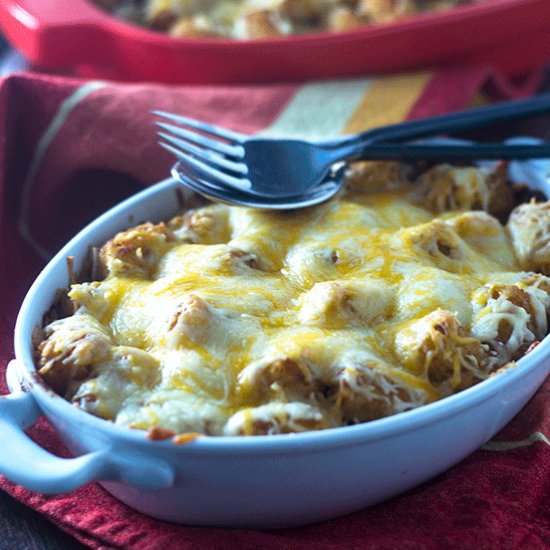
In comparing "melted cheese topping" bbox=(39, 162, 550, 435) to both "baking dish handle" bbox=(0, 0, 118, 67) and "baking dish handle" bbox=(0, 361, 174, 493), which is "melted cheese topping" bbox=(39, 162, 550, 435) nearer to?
"baking dish handle" bbox=(0, 361, 174, 493)

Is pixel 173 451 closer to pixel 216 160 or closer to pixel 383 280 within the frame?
pixel 383 280

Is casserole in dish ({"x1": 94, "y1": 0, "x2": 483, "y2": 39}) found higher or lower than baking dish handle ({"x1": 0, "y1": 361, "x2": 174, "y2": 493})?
higher

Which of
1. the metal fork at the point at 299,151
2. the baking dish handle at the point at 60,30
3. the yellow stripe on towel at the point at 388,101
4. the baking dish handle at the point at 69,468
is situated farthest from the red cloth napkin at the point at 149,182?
the baking dish handle at the point at 60,30

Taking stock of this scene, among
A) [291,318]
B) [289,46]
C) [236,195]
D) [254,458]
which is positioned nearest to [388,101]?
[289,46]

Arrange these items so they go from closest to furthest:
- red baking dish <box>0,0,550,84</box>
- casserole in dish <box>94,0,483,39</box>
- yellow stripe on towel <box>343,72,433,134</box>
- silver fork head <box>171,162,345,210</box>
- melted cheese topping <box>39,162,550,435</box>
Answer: melted cheese topping <box>39,162,550,435</box>, silver fork head <box>171,162,345,210</box>, yellow stripe on towel <box>343,72,433,134</box>, red baking dish <box>0,0,550,84</box>, casserole in dish <box>94,0,483,39</box>

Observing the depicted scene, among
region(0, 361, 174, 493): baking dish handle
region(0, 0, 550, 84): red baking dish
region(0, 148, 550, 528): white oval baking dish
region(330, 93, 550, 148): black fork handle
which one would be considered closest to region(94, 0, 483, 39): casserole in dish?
region(0, 0, 550, 84): red baking dish

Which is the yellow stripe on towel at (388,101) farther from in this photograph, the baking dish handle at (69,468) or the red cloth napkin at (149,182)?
the baking dish handle at (69,468)
